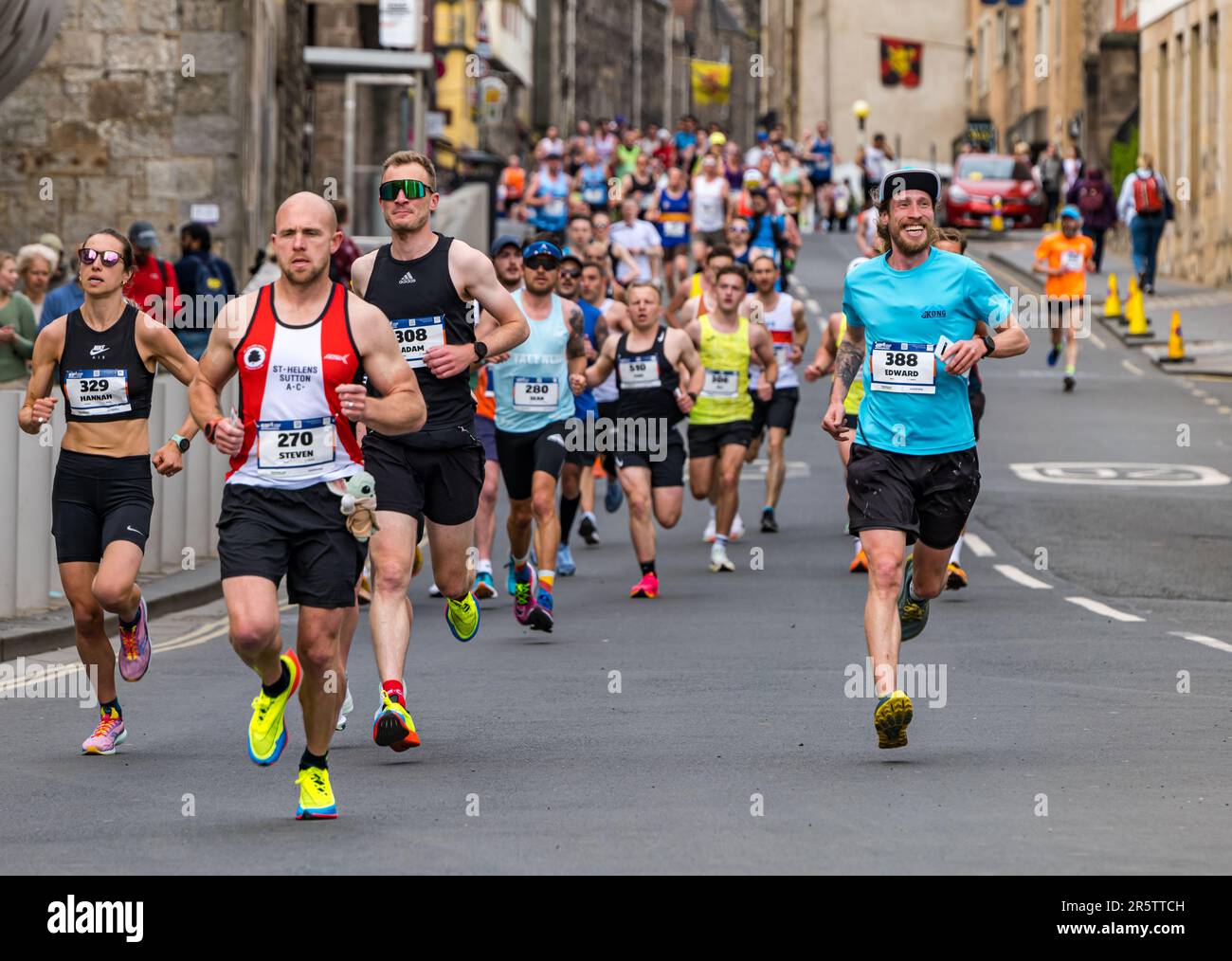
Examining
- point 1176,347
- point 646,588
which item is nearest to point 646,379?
point 646,588

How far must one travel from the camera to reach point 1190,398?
28.2 meters

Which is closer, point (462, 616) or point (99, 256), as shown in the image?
point (99, 256)

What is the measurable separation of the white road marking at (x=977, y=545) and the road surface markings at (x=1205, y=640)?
402 cm

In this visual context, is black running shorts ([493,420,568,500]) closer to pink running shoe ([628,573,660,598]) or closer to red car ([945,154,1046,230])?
pink running shoe ([628,573,660,598])

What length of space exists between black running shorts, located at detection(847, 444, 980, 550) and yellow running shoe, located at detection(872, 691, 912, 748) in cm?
67

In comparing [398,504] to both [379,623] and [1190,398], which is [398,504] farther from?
[1190,398]

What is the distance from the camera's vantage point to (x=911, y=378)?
9.25 meters

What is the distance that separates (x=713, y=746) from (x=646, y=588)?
5.78 m

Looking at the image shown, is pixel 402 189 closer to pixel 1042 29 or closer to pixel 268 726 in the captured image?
pixel 268 726

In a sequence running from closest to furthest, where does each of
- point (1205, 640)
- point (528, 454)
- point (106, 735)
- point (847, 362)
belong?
point (106, 735) → point (847, 362) → point (1205, 640) → point (528, 454)

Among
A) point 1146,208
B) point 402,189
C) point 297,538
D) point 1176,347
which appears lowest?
point 297,538

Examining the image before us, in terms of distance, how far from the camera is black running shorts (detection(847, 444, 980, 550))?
9.23 m

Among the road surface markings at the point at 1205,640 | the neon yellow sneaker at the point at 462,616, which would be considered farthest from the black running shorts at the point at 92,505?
the road surface markings at the point at 1205,640
